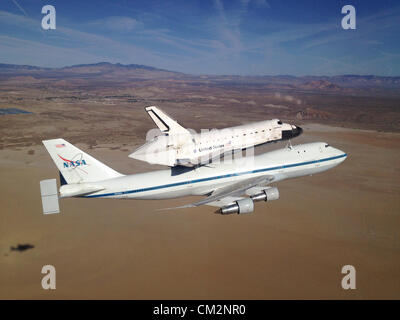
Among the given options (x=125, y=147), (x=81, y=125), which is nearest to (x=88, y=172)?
(x=125, y=147)

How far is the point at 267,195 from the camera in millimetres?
27203

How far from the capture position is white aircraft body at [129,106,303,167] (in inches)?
1251

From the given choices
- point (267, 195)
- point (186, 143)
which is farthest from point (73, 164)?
point (267, 195)

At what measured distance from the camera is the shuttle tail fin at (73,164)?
23.1m

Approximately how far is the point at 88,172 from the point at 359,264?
24.8m

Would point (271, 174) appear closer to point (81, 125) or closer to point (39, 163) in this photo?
point (39, 163)

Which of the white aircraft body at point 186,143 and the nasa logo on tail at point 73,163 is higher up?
the white aircraft body at point 186,143

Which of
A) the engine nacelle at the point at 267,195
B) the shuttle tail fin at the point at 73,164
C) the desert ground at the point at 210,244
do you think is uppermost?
the shuttle tail fin at the point at 73,164

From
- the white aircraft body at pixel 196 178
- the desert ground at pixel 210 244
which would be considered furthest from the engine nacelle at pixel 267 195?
the desert ground at pixel 210 244

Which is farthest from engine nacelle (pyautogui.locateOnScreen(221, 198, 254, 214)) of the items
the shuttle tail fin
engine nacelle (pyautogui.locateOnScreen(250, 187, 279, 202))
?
the shuttle tail fin

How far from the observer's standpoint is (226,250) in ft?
78.2

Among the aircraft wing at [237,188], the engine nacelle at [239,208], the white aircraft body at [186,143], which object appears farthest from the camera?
the white aircraft body at [186,143]

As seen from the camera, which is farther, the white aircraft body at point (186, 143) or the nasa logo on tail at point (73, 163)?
the white aircraft body at point (186, 143)

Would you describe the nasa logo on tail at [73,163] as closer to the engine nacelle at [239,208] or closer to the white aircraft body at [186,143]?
the white aircraft body at [186,143]
